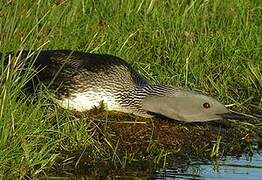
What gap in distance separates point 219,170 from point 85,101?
53.2 inches

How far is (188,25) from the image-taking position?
1059cm

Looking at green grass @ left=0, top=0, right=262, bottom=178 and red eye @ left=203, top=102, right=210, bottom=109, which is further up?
red eye @ left=203, top=102, right=210, bottom=109

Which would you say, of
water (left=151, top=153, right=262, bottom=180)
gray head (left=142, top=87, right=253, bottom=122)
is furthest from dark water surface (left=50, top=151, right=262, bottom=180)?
gray head (left=142, top=87, right=253, bottom=122)

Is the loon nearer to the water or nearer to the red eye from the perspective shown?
the red eye

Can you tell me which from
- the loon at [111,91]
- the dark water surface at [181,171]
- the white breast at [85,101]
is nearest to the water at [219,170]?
the dark water surface at [181,171]

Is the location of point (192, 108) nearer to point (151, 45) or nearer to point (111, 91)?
point (111, 91)

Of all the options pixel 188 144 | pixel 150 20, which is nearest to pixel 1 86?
pixel 188 144

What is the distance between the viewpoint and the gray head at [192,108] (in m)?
8.23

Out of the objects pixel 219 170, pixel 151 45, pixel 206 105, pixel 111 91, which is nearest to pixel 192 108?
pixel 206 105

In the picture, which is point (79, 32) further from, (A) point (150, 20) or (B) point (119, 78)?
(B) point (119, 78)

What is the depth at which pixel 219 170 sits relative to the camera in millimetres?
7539

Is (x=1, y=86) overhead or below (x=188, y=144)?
overhead

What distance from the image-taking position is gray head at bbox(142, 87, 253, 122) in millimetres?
8234

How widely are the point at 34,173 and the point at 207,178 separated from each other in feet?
4.13
